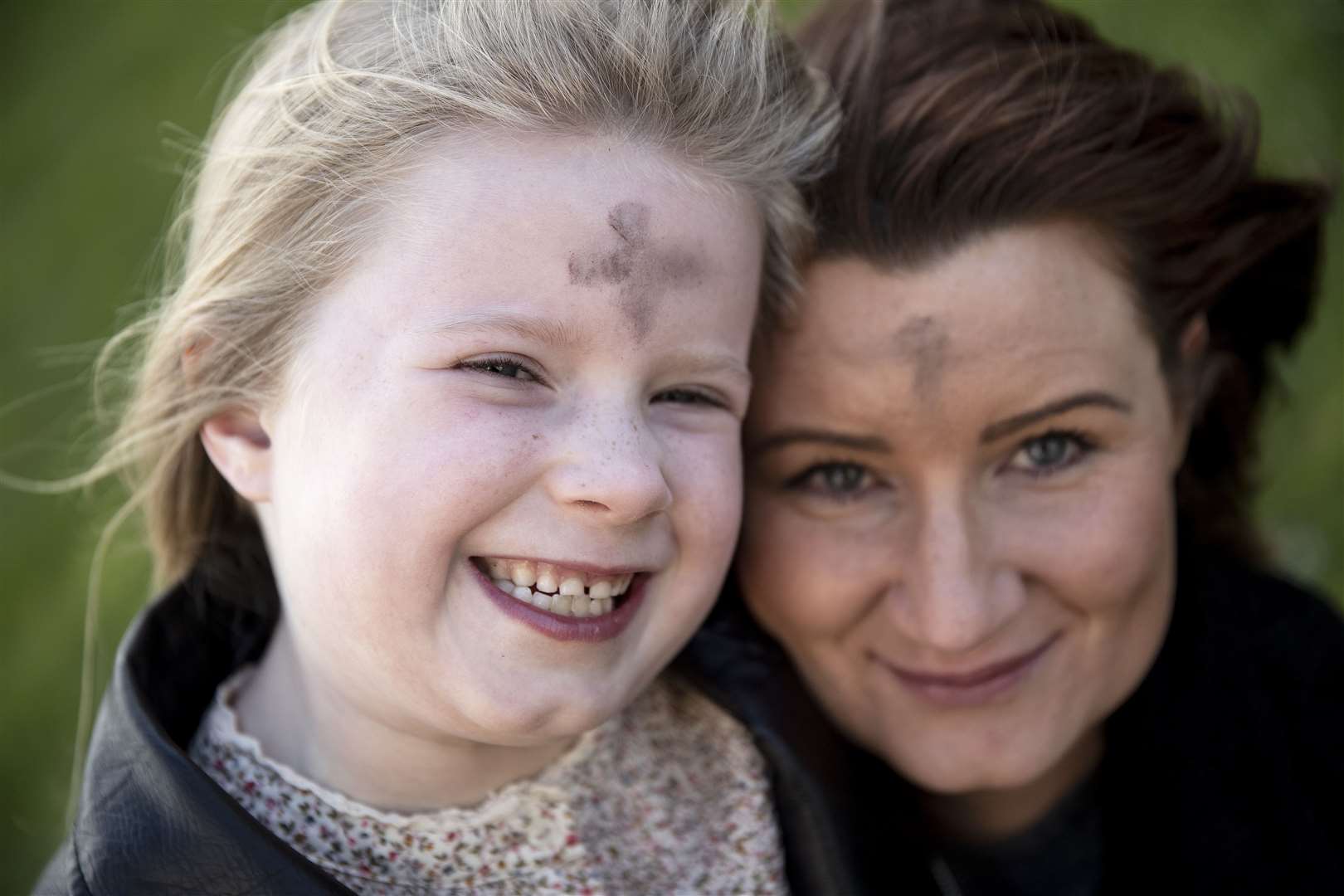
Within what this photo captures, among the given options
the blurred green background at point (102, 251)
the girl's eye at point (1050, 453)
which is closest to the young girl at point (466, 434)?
the girl's eye at point (1050, 453)

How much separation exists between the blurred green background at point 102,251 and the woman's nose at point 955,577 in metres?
1.40

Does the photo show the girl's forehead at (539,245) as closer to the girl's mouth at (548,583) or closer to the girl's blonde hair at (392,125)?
the girl's blonde hair at (392,125)

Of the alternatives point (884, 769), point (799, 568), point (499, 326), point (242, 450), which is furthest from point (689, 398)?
point (884, 769)

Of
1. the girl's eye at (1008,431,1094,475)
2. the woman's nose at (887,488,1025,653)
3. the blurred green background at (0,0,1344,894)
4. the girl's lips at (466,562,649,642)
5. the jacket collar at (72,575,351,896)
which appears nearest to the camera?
the jacket collar at (72,575,351,896)

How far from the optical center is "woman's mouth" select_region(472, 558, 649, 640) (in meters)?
1.91

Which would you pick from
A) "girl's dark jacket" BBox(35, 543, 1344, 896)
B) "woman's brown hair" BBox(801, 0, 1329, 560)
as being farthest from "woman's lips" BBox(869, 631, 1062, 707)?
"woman's brown hair" BBox(801, 0, 1329, 560)

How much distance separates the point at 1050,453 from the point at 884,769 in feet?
2.66

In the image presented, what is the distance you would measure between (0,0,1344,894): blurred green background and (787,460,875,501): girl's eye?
1488mm

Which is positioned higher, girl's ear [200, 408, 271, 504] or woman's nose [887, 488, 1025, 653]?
girl's ear [200, 408, 271, 504]

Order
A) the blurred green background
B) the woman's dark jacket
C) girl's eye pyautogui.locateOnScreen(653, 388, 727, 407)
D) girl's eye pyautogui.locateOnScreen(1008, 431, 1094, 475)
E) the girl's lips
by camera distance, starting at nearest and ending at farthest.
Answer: the girl's lips
girl's eye pyautogui.locateOnScreen(653, 388, 727, 407)
girl's eye pyautogui.locateOnScreen(1008, 431, 1094, 475)
the woman's dark jacket
the blurred green background

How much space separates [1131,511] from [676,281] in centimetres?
98

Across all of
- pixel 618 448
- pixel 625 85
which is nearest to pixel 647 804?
pixel 618 448

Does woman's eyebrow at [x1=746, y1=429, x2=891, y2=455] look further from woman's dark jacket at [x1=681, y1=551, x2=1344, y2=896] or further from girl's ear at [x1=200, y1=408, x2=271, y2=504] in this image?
girl's ear at [x1=200, y1=408, x2=271, y2=504]

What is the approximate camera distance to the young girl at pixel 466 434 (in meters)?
1.85
